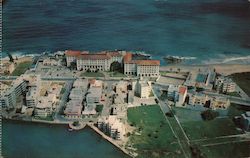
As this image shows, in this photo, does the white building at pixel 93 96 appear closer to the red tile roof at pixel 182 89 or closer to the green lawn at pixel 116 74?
the green lawn at pixel 116 74

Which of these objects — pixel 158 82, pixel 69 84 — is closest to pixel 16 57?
pixel 69 84

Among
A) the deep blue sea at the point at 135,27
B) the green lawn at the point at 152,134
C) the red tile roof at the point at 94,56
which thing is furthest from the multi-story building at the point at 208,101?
the red tile roof at the point at 94,56

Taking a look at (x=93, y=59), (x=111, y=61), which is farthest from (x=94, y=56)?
(x=111, y=61)

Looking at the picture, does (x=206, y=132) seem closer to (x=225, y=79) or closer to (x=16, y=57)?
(x=225, y=79)

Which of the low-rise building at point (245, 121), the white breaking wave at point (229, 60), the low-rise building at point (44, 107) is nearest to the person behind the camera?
the low-rise building at point (245, 121)

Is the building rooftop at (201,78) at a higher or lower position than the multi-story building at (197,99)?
higher

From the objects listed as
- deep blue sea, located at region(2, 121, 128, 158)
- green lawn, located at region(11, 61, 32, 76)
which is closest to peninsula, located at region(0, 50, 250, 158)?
green lawn, located at region(11, 61, 32, 76)

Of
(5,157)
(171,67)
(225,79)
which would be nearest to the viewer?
(5,157)
